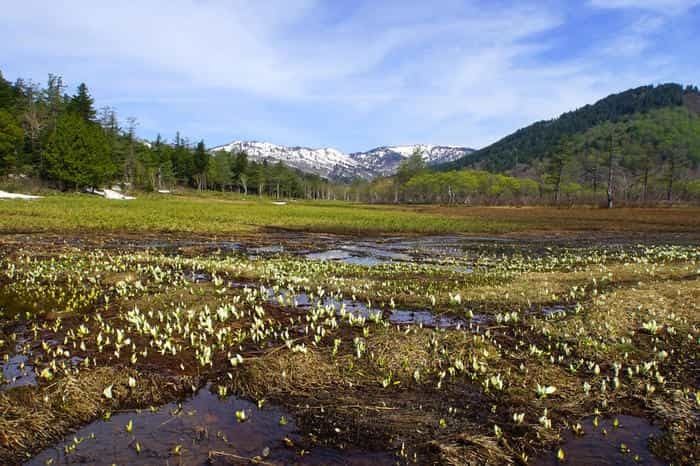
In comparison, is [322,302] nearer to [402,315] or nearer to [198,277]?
[402,315]

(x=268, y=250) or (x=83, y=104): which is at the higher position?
(x=83, y=104)

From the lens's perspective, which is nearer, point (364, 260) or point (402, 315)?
point (402, 315)

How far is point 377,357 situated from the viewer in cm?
785

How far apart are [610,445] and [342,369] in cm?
411

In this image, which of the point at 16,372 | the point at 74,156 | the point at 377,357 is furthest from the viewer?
the point at 74,156

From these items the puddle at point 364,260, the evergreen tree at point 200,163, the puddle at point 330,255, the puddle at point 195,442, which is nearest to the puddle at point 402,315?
the puddle at point 195,442

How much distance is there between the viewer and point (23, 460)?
483 cm

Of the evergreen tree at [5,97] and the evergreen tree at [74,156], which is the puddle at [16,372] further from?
the evergreen tree at [5,97]

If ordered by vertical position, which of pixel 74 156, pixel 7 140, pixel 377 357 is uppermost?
pixel 7 140

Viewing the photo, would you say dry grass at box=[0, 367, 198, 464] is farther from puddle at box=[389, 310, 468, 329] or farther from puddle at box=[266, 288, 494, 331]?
puddle at box=[389, 310, 468, 329]

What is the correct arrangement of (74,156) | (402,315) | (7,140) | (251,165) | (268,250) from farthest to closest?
(251,165) < (74,156) < (7,140) < (268,250) < (402,315)

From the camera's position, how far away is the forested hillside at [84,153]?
67562mm

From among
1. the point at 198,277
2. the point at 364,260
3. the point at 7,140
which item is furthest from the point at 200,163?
the point at 198,277

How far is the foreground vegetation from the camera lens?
5586mm
